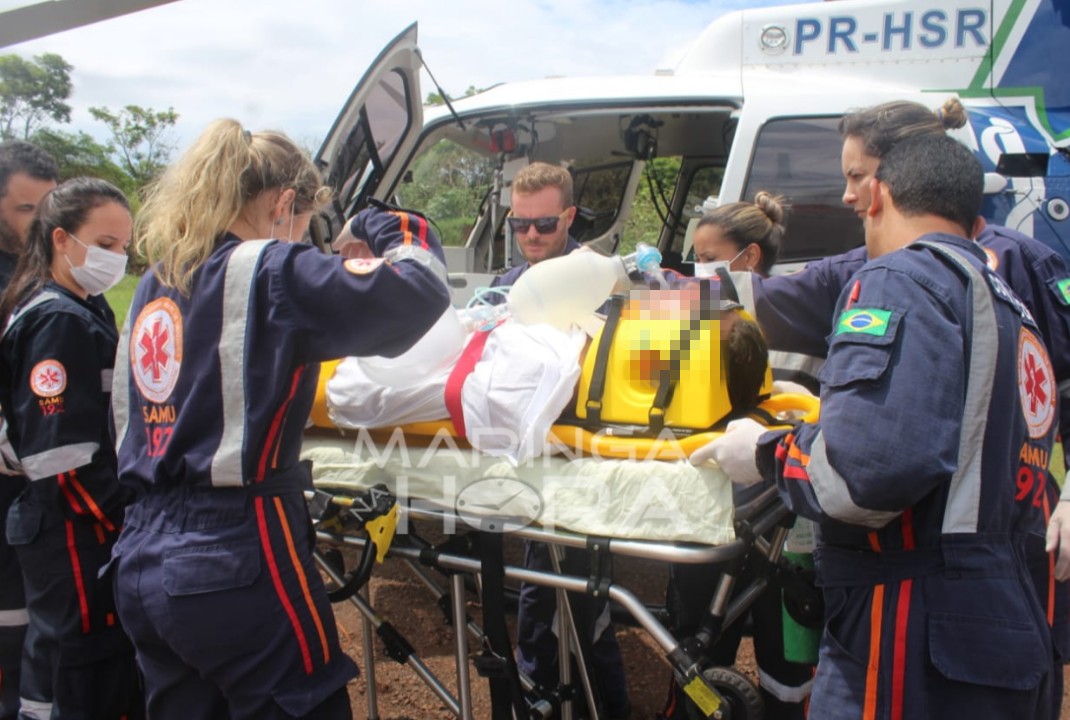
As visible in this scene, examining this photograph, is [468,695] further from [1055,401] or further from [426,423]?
[1055,401]

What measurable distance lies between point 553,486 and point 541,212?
1.51m

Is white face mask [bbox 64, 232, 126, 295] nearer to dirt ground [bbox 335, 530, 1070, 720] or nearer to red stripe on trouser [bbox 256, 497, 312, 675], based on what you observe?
red stripe on trouser [bbox 256, 497, 312, 675]

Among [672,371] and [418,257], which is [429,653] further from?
[418,257]

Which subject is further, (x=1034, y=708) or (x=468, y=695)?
(x=468, y=695)

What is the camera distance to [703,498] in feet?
5.52

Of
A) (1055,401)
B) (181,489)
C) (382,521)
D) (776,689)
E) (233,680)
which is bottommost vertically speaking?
(776,689)

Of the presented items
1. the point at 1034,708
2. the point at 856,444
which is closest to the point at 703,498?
the point at 856,444

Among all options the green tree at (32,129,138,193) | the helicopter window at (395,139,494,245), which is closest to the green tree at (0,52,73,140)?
the green tree at (32,129,138,193)

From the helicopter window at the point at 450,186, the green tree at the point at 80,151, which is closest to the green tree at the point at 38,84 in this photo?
the green tree at the point at 80,151

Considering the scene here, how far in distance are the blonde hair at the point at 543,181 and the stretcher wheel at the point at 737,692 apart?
6.23 feet

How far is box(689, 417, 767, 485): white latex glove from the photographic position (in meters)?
1.59

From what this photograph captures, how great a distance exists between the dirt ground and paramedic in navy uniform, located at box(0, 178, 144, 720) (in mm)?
917

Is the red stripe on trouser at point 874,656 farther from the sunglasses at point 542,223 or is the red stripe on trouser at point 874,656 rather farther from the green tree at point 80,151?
the green tree at point 80,151

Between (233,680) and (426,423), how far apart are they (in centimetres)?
75
